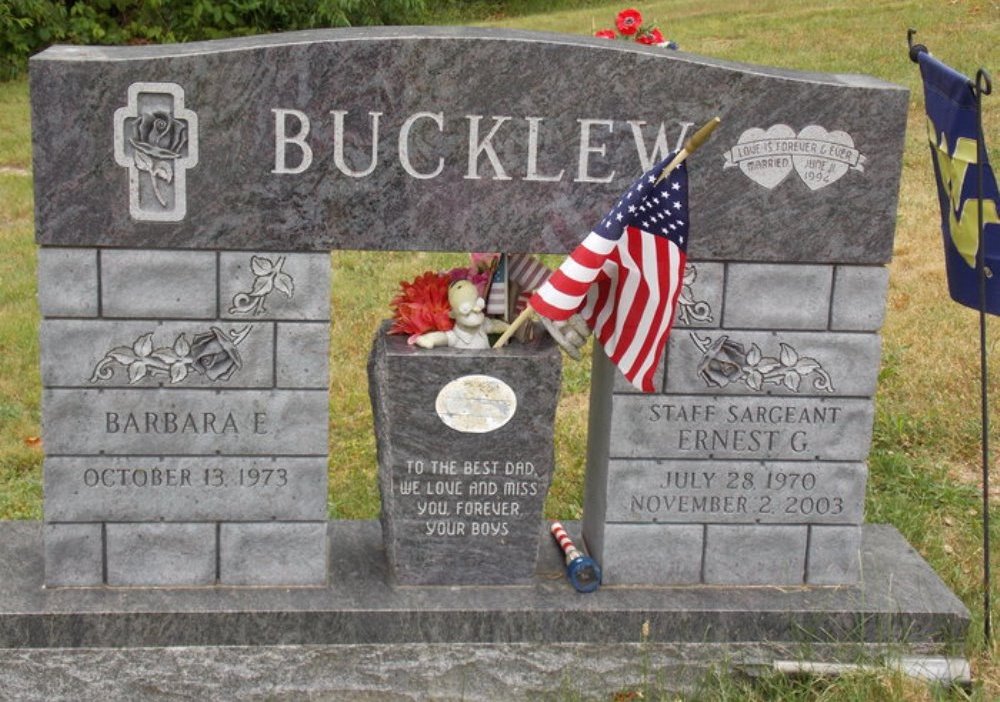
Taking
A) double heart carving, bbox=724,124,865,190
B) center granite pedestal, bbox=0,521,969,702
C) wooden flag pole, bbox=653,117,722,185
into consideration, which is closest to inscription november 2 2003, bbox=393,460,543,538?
center granite pedestal, bbox=0,521,969,702

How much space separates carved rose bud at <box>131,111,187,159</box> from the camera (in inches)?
175

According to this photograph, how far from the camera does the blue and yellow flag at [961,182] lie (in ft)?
16.0

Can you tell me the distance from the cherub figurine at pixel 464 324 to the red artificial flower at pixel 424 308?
0.03m

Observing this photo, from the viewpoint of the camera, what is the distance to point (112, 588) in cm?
486

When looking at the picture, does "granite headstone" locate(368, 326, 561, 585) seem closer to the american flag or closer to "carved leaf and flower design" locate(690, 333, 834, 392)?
the american flag

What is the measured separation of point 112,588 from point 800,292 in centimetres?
259

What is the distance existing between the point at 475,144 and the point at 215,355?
112 centimetres

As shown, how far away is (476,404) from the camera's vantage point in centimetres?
478

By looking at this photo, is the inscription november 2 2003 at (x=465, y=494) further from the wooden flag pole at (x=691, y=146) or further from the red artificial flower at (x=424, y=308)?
the wooden flag pole at (x=691, y=146)

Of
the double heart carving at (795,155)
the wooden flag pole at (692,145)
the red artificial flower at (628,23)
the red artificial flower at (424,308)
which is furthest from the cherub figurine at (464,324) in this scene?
the red artificial flower at (628,23)

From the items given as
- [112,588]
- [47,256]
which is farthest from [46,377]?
[112,588]

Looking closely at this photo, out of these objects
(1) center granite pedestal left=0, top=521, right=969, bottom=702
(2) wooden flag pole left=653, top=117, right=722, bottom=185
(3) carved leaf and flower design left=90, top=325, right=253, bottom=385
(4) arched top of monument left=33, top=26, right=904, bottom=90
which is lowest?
(1) center granite pedestal left=0, top=521, right=969, bottom=702

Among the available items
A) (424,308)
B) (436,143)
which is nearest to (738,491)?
(424,308)

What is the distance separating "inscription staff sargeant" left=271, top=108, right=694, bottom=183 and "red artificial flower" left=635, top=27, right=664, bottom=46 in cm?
121
